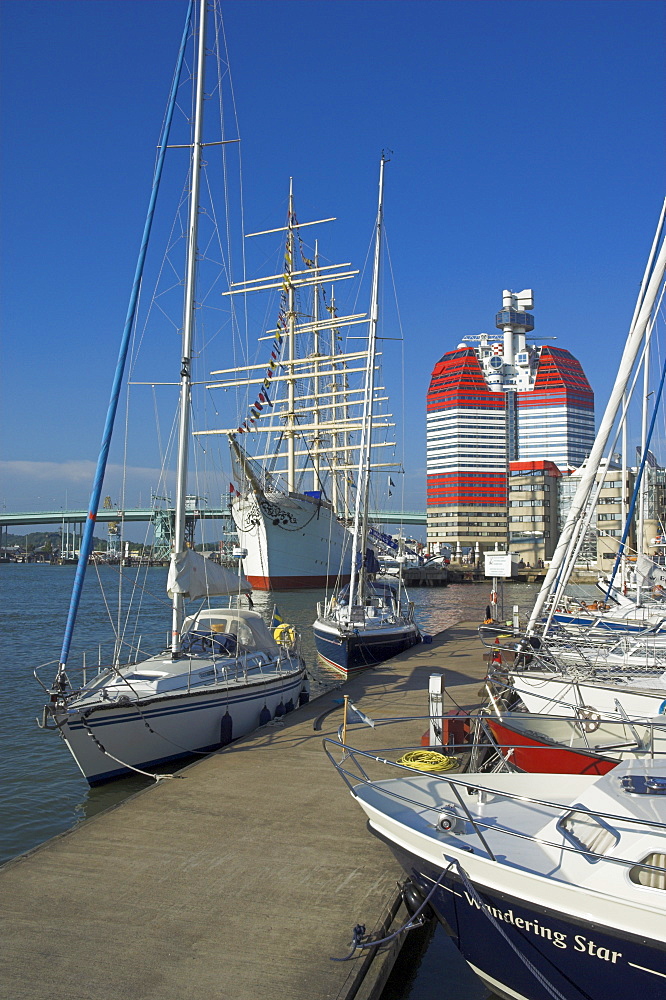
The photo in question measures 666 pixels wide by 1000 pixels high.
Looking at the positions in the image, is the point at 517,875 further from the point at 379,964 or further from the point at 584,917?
the point at 379,964

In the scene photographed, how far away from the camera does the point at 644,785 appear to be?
7094 millimetres

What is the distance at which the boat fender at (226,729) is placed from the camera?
1495 centimetres

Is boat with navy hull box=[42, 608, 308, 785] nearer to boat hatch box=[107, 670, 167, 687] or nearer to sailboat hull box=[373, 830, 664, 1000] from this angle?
boat hatch box=[107, 670, 167, 687]

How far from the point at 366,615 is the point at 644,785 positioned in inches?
804

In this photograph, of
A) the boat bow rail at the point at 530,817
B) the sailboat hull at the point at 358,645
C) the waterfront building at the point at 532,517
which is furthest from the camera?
the waterfront building at the point at 532,517

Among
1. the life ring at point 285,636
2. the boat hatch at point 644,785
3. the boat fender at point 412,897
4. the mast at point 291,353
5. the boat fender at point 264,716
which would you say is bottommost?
the boat fender at point 264,716

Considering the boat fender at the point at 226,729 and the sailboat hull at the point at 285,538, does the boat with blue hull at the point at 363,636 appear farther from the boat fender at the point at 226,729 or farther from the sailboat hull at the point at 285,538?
the sailboat hull at the point at 285,538

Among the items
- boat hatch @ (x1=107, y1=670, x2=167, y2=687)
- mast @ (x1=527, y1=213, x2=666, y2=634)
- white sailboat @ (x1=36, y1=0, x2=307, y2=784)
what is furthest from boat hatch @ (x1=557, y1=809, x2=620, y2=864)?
boat hatch @ (x1=107, y1=670, x2=167, y2=687)

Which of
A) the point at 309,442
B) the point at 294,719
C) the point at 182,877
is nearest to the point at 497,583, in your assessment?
the point at 294,719

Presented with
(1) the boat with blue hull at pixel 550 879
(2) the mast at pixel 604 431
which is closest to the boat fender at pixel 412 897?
(1) the boat with blue hull at pixel 550 879

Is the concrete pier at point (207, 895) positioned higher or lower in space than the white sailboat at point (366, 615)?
lower

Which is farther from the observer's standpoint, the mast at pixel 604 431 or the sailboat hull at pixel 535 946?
the mast at pixel 604 431

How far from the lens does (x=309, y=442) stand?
84125 mm

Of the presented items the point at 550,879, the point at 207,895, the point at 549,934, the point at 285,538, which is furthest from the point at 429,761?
the point at 285,538
